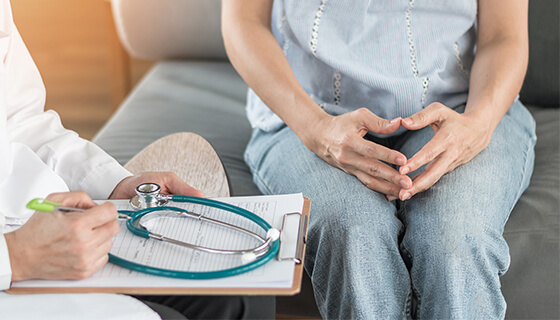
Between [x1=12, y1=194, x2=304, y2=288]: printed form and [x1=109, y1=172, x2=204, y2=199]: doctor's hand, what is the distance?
0.04m

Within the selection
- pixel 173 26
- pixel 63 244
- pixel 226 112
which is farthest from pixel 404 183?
pixel 173 26

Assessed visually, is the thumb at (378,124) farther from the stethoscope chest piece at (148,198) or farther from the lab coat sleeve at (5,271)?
the lab coat sleeve at (5,271)

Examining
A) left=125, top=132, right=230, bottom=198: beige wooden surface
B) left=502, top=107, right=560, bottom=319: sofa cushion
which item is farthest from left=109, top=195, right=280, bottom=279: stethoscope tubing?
left=502, top=107, right=560, bottom=319: sofa cushion

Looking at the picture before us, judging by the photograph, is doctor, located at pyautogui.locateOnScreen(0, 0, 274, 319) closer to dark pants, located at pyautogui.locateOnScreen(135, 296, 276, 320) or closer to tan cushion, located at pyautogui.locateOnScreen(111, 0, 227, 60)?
dark pants, located at pyautogui.locateOnScreen(135, 296, 276, 320)

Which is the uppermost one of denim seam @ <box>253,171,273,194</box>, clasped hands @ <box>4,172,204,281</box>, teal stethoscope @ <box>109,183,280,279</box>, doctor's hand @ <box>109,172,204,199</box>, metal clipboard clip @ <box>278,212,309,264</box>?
clasped hands @ <box>4,172,204,281</box>

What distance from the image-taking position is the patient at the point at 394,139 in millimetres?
863

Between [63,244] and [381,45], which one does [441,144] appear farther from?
[63,244]

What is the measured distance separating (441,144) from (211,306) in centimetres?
42

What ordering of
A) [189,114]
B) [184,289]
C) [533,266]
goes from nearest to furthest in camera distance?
[184,289]
[533,266]
[189,114]

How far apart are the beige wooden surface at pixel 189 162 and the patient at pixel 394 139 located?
107mm

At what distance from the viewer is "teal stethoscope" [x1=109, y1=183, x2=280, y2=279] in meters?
0.64

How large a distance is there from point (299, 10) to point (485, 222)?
0.48m

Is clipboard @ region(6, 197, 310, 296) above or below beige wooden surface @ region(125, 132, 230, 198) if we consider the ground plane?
above

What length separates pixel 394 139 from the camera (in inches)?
43.3
